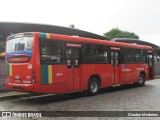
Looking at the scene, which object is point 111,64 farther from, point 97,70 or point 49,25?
point 49,25

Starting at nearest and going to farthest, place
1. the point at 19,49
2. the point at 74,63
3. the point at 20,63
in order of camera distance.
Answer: the point at 20,63, the point at 19,49, the point at 74,63

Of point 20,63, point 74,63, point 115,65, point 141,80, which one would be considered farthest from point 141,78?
point 20,63

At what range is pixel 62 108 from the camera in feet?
37.5

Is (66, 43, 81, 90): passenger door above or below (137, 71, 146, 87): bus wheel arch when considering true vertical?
above

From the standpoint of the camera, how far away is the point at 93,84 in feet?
51.7

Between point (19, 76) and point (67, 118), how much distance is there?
4144mm

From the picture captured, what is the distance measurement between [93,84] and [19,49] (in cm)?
455

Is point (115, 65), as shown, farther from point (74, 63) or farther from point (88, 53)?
point (74, 63)

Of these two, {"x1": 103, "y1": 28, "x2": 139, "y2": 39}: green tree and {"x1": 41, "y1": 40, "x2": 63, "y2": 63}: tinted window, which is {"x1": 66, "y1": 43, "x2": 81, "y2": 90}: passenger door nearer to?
{"x1": 41, "y1": 40, "x2": 63, "y2": 63}: tinted window

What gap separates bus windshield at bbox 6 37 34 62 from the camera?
12.6 meters

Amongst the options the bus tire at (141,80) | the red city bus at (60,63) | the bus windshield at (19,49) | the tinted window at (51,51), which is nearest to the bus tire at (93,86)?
the red city bus at (60,63)

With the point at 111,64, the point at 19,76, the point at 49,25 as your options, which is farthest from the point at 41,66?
the point at 49,25

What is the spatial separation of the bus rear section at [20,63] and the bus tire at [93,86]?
3.90 metres

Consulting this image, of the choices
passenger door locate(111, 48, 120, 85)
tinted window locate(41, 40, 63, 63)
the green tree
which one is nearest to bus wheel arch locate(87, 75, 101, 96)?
passenger door locate(111, 48, 120, 85)
